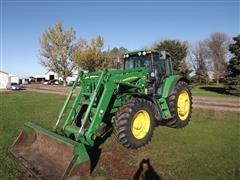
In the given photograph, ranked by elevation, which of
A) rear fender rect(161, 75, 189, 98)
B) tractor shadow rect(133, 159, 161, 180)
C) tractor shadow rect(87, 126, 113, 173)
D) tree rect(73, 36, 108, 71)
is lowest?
tractor shadow rect(133, 159, 161, 180)

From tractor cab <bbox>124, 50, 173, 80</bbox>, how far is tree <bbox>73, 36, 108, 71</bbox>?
32.4 m

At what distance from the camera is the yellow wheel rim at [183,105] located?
9641mm

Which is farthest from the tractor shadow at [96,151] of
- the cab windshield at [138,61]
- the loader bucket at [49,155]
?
the cab windshield at [138,61]

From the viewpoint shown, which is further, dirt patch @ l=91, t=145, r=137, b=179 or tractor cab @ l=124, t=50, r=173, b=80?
tractor cab @ l=124, t=50, r=173, b=80

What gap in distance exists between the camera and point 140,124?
7141 millimetres

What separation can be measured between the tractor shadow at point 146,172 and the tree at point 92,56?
36175mm

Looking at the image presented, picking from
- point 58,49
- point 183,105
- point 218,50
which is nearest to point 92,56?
point 58,49

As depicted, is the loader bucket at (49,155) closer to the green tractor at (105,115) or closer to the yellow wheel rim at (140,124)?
the green tractor at (105,115)

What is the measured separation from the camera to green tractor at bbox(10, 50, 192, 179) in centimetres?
540

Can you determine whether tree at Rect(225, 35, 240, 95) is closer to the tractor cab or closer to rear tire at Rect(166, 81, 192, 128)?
rear tire at Rect(166, 81, 192, 128)

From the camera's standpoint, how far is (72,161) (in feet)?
15.9

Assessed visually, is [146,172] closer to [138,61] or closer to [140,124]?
[140,124]

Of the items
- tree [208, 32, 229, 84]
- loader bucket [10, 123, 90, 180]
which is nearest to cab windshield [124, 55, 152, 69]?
loader bucket [10, 123, 90, 180]

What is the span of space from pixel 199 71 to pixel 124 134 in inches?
2028
